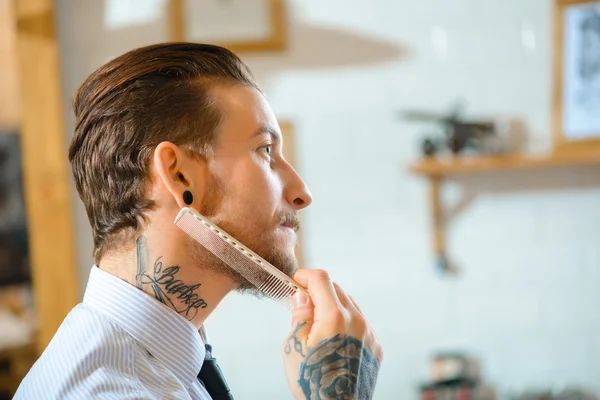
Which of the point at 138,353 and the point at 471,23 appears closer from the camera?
the point at 138,353

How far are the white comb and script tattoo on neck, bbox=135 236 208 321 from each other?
0.20ft

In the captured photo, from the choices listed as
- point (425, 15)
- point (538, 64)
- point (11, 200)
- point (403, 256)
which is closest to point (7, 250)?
point (11, 200)

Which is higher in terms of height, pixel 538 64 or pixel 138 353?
pixel 538 64

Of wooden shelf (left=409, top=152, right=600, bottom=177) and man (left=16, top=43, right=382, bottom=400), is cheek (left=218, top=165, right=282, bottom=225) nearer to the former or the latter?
man (left=16, top=43, right=382, bottom=400)

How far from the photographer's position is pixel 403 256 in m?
2.64

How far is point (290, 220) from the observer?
1144 mm

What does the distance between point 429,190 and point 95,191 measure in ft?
5.61

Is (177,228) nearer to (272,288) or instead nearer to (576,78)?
(272,288)

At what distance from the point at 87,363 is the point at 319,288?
1.10 ft

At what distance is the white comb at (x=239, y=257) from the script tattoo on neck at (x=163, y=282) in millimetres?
62

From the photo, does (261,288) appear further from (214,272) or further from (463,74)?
(463,74)

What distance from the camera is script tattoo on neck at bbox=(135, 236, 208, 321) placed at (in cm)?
102

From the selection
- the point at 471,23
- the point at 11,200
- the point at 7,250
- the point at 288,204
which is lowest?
the point at 7,250

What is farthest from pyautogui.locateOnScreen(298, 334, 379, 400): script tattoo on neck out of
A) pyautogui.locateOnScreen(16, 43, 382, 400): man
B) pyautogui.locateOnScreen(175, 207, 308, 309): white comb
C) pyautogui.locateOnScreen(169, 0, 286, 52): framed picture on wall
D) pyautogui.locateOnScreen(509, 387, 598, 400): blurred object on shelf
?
pyautogui.locateOnScreen(169, 0, 286, 52): framed picture on wall
